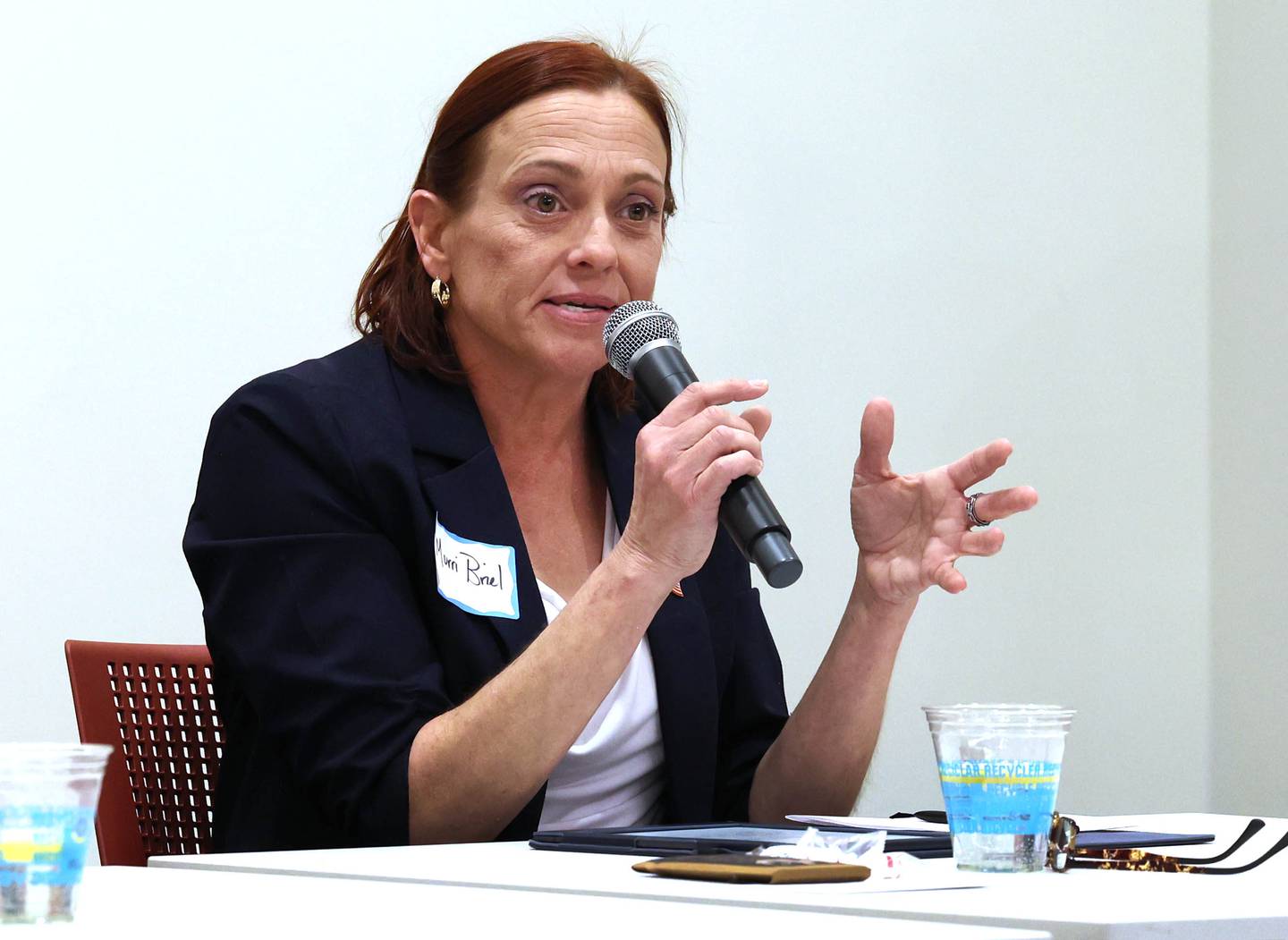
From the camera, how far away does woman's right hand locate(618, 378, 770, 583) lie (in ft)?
4.52

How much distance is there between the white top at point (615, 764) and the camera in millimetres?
1699

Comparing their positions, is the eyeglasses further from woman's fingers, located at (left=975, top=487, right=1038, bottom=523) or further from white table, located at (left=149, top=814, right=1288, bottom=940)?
woman's fingers, located at (left=975, top=487, right=1038, bottom=523)

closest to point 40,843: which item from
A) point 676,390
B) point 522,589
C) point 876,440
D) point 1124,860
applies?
point 1124,860

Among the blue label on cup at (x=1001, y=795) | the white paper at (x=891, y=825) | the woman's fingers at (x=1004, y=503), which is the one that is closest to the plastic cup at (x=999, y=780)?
the blue label on cup at (x=1001, y=795)

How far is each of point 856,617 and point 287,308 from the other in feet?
3.83

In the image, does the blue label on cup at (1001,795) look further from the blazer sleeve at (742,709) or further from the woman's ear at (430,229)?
the woman's ear at (430,229)

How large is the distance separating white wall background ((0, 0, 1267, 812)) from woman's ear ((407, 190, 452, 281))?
0.60m

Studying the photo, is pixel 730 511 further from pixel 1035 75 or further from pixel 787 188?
pixel 1035 75

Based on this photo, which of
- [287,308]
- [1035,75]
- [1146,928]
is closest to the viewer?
[1146,928]

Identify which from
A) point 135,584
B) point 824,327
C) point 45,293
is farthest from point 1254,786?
point 45,293

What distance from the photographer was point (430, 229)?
1.92m

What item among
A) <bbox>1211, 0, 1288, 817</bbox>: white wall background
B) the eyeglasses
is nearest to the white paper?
the eyeglasses

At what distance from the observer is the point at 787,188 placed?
120 inches

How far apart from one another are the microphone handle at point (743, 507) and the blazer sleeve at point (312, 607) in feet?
1.09
